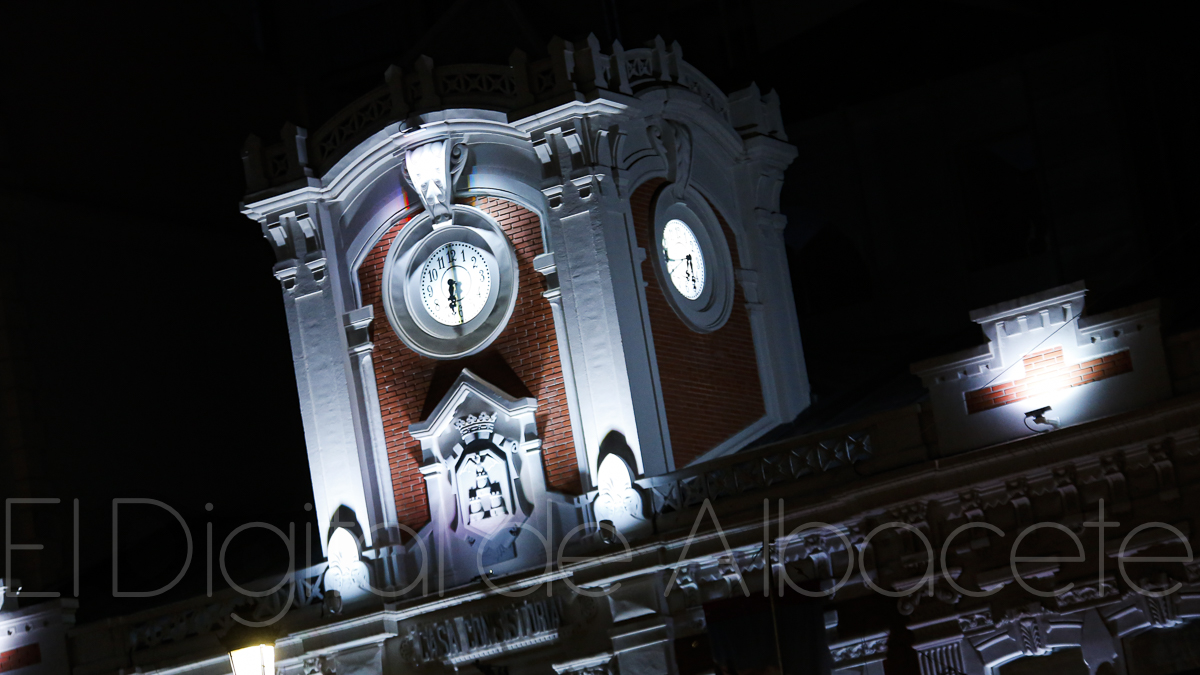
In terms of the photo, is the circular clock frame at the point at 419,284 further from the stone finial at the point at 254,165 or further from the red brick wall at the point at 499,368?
the stone finial at the point at 254,165

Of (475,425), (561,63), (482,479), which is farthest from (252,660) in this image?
(561,63)

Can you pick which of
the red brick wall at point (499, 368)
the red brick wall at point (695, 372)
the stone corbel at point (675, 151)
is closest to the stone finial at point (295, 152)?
the red brick wall at point (499, 368)

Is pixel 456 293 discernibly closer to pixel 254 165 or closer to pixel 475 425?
pixel 475 425

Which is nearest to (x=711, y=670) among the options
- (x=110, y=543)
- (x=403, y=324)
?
(x=403, y=324)

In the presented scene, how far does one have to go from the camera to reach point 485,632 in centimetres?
2095

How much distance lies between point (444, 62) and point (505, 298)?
379cm

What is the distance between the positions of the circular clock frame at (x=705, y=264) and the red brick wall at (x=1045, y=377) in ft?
16.4

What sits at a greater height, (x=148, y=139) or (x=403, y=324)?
(x=148, y=139)

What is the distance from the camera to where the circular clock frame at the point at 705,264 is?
879 inches

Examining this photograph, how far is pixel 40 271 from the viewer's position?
2716 cm

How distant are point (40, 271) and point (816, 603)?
14.2 metres

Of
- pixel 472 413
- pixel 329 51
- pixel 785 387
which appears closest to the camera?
pixel 472 413

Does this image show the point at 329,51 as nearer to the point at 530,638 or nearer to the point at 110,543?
the point at 110,543

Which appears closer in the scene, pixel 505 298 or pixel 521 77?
pixel 521 77
